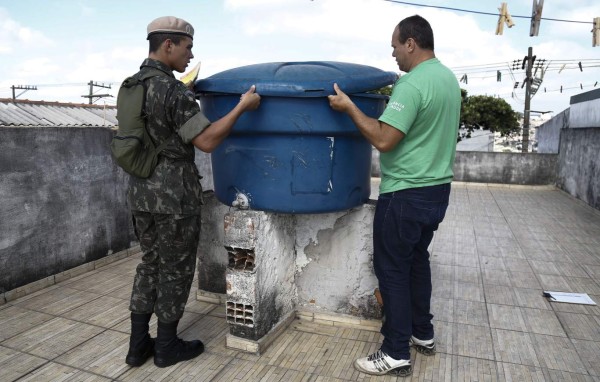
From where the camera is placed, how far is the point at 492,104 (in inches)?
1056

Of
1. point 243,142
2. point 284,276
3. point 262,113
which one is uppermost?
point 262,113

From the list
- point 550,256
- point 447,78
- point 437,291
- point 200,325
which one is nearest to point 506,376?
point 437,291

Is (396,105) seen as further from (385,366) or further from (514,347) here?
(514,347)

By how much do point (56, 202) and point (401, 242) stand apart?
3.02 meters

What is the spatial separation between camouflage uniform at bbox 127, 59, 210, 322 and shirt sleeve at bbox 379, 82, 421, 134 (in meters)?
0.90

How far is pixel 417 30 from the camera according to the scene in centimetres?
222

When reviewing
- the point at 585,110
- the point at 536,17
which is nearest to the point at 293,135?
the point at 585,110

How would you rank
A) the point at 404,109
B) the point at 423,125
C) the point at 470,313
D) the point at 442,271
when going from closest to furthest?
the point at 404,109 → the point at 423,125 → the point at 470,313 → the point at 442,271

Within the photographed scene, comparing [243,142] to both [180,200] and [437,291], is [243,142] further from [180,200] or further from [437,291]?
[437,291]

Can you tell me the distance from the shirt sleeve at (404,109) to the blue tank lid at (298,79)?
0.28 metres

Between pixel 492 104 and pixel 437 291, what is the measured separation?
2625 centimetres

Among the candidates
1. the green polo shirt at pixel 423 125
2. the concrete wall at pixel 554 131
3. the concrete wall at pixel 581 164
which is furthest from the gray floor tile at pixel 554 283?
the concrete wall at pixel 554 131

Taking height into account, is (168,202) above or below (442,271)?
above

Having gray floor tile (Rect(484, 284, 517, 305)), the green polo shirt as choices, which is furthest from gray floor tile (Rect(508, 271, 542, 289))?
the green polo shirt
